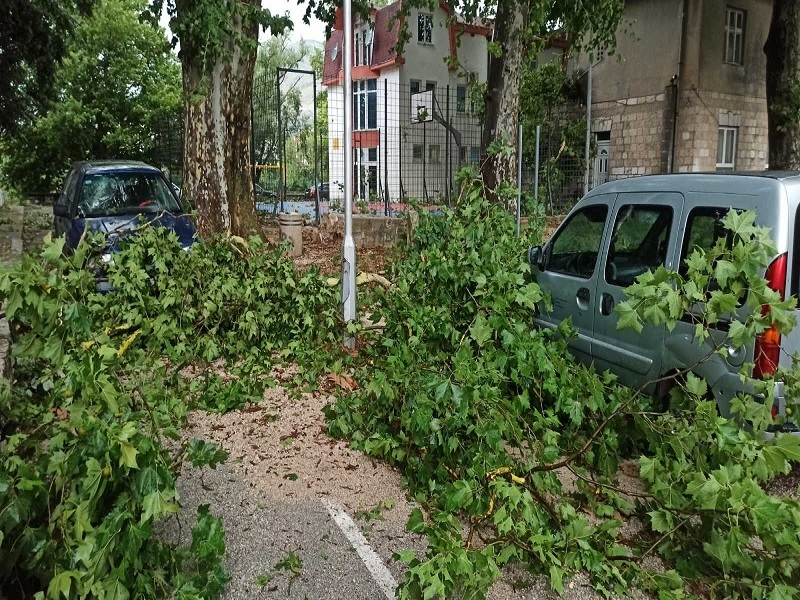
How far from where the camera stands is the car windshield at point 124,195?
9531 mm

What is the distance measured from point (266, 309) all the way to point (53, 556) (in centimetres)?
403

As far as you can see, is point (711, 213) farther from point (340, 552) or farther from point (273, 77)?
point (273, 77)

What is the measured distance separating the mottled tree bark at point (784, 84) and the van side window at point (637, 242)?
11.0m

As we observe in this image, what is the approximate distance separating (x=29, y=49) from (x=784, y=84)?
17.8 m

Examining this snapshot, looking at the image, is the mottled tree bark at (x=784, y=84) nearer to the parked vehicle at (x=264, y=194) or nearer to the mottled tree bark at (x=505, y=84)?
the mottled tree bark at (x=505, y=84)

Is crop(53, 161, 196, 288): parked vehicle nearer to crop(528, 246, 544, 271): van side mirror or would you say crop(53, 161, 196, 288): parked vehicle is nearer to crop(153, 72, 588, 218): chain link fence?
crop(153, 72, 588, 218): chain link fence

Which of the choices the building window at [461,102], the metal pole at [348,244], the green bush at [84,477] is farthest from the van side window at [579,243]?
the building window at [461,102]

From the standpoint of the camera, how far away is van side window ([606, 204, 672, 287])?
464 cm

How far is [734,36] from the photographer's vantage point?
20.3 m

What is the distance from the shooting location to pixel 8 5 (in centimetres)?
1514

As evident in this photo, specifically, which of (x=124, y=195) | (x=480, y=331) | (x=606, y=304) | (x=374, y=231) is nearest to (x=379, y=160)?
(x=374, y=231)

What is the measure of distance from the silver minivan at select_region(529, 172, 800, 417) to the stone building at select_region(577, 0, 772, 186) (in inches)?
606

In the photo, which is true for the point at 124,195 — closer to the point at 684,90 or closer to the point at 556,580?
the point at 556,580

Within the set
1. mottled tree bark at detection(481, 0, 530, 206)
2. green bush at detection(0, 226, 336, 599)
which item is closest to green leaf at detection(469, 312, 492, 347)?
green bush at detection(0, 226, 336, 599)
